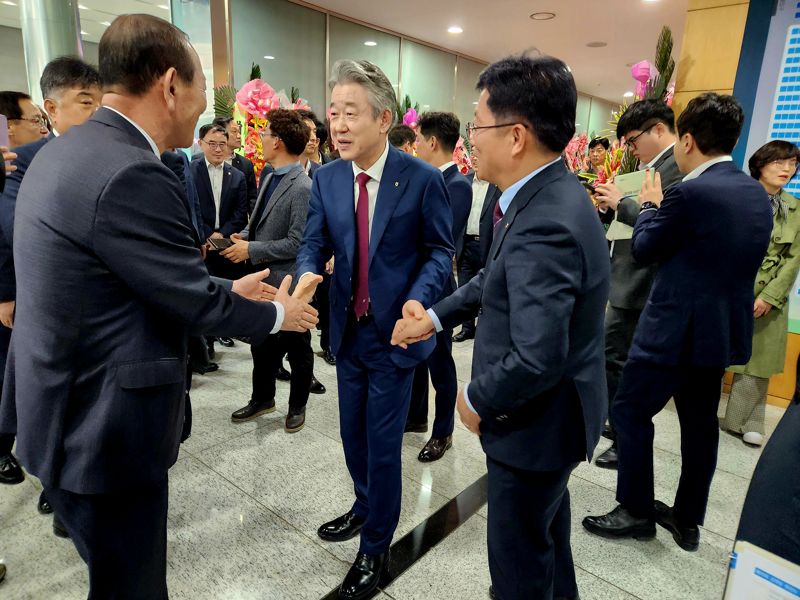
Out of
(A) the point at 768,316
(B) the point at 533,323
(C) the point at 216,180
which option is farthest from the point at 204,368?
(A) the point at 768,316

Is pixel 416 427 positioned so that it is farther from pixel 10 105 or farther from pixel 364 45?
pixel 364 45

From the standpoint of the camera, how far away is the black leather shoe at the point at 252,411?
2996 millimetres

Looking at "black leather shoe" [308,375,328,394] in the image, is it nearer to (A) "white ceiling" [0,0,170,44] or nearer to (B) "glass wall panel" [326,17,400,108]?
(A) "white ceiling" [0,0,170,44]

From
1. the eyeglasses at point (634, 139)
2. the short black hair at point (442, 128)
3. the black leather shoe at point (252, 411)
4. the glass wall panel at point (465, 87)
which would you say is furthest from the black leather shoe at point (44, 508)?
the glass wall panel at point (465, 87)

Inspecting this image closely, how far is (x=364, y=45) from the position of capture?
7848 millimetres

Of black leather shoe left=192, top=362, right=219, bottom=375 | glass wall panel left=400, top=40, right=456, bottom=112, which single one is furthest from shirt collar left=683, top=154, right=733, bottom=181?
glass wall panel left=400, top=40, right=456, bottom=112

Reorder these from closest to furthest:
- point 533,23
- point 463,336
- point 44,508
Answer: point 44,508 < point 463,336 < point 533,23

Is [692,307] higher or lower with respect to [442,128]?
lower

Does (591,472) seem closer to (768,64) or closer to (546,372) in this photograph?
(546,372)

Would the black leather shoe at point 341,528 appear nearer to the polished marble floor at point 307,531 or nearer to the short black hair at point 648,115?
the polished marble floor at point 307,531

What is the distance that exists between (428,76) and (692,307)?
27.2 ft

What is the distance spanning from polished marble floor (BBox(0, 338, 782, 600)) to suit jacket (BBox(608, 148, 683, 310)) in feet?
2.94

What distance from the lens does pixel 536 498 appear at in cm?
120

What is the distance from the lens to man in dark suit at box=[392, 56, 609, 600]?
3.42ft
